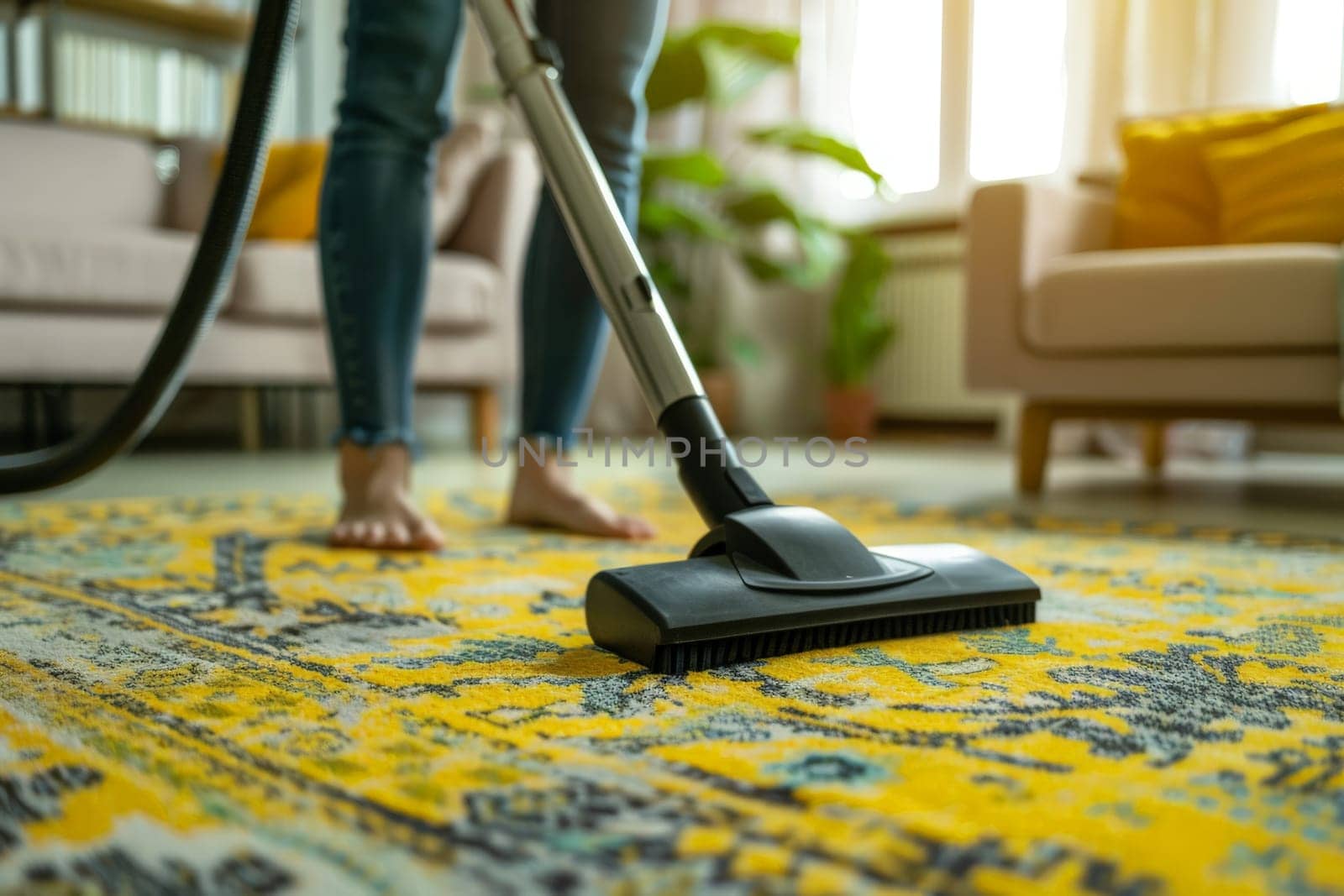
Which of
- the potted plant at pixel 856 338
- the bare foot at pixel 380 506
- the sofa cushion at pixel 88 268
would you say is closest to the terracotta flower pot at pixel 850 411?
the potted plant at pixel 856 338

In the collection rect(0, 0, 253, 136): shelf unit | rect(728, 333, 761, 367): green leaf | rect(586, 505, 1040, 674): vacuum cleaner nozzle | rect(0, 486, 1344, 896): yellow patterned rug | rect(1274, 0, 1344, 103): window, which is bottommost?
rect(0, 486, 1344, 896): yellow patterned rug

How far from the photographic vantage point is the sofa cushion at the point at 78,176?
9.21 feet

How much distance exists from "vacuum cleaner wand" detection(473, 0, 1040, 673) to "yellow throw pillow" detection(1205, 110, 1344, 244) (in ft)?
4.78

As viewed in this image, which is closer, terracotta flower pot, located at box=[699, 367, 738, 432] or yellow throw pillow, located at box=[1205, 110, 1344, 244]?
yellow throw pillow, located at box=[1205, 110, 1344, 244]

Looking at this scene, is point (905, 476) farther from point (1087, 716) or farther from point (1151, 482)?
point (1087, 716)

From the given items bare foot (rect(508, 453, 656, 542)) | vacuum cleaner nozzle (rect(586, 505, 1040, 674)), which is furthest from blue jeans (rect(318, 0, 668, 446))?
vacuum cleaner nozzle (rect(586, 505, 1040, 674))

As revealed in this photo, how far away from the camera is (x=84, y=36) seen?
3336 millimetres

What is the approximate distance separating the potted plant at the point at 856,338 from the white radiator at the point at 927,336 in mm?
89

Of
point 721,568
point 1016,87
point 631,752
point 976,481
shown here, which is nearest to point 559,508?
point 721,568

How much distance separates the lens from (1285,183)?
1.91m

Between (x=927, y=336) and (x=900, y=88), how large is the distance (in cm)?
82

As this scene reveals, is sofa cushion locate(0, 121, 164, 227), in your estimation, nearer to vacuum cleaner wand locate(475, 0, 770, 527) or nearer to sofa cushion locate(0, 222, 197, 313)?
sofa cushion locate(0, 222, 197, 313)

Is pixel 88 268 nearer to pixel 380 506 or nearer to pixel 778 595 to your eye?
pixel 380 506

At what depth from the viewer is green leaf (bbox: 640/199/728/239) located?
323 centimetres
